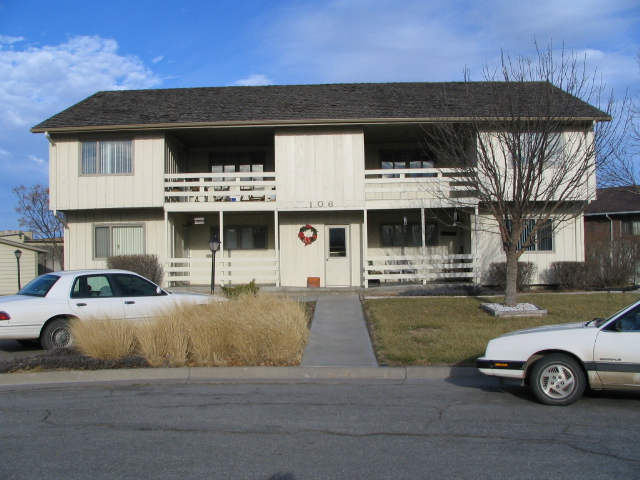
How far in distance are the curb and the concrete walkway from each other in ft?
1.02

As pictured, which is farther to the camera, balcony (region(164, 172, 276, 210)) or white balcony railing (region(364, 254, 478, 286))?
balcony (region(164, 172, 276, 210))

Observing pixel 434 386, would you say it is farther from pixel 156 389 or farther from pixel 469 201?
pixel 469 201

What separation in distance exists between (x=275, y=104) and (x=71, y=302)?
12.1 m

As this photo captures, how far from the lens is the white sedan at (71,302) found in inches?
386

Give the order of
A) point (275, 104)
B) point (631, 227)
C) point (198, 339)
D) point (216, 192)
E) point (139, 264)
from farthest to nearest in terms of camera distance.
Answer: point (631, 227) < point (275, 104) < point (216, 192) < point (139, 264) < point (198, 339)

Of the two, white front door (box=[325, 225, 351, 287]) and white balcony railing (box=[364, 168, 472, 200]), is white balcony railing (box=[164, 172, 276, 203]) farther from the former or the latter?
white balcony railing (box=[364, 168, 472, 200])

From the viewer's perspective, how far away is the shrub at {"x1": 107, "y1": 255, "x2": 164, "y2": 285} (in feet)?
61.5

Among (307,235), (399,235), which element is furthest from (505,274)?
(307,235)

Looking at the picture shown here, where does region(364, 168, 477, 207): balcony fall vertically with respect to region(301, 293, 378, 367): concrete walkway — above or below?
above

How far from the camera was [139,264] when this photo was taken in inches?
741

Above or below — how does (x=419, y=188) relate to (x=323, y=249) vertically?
above

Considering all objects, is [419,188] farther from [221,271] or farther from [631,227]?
[631,227]

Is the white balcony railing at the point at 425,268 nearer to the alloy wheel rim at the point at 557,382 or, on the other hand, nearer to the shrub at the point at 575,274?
the shrub at the point at 575,274

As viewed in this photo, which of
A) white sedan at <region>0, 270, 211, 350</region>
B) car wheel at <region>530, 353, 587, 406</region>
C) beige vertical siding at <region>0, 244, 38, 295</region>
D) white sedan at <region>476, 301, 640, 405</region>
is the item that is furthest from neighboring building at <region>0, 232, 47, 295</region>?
car wheel at <region>530, 353, 587, 406</region>
